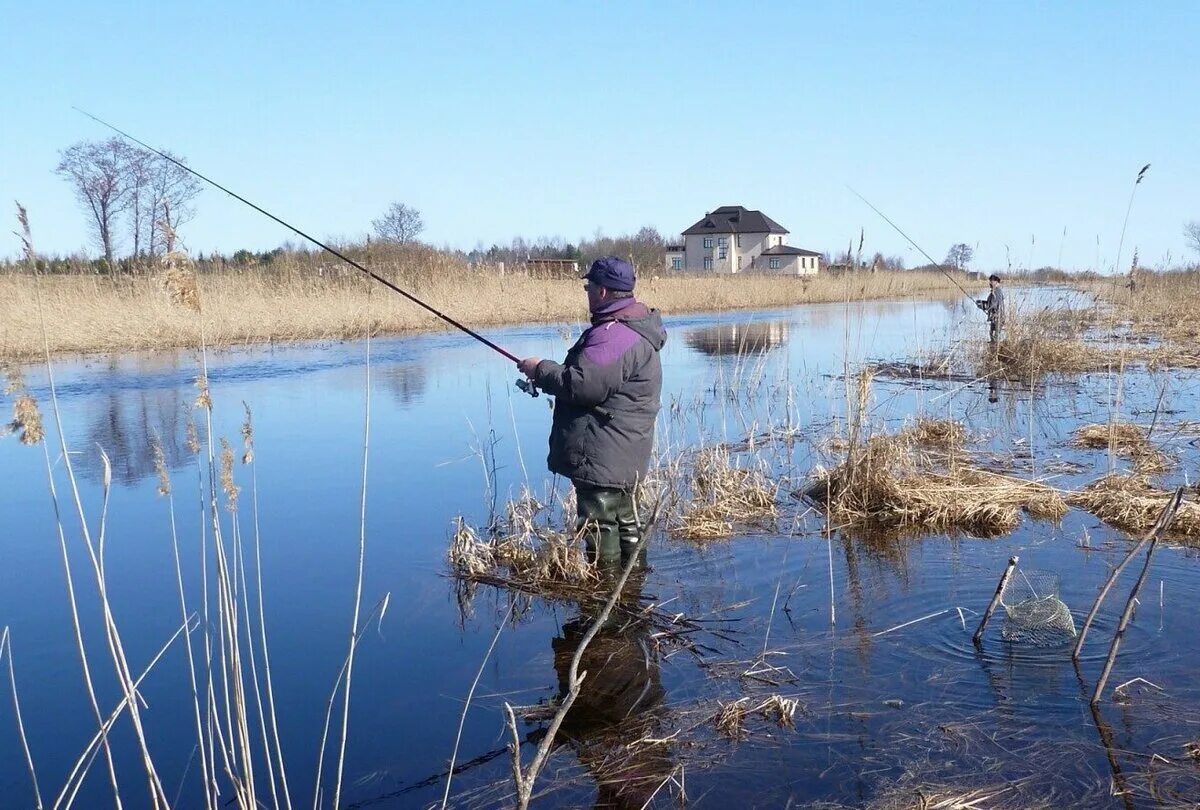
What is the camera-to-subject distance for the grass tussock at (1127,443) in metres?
6.82

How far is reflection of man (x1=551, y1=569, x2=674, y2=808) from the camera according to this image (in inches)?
121

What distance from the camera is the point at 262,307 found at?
18.5m

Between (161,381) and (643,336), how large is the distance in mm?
9923

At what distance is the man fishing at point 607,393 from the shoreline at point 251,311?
806cm

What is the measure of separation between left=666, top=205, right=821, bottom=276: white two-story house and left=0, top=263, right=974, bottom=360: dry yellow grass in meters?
54.1

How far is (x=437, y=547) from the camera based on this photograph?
5.80 m

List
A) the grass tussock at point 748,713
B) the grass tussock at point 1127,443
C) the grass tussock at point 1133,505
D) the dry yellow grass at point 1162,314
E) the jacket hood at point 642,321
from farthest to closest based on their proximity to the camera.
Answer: the dry yellow grass at point 1162,314
the grass tussock at point 1127,443
the grass tussock at point 1133,505
the jacket hood at point 642,321
the grass tussock at point 748,713

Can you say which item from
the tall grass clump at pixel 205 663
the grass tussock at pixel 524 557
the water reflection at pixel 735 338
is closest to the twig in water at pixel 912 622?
the grass tussock at pixel 524 557

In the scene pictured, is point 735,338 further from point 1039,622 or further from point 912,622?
point 1039,622

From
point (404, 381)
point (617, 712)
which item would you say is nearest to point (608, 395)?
point (617, 712)

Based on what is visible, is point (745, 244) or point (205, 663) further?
point (745, 244)

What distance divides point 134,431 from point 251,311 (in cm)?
964

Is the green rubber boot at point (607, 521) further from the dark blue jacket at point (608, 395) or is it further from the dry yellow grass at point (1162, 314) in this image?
the dry yellow grass at point (1162, 314)

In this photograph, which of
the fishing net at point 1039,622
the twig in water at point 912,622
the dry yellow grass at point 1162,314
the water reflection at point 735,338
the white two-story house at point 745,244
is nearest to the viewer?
the fishing net at point 1039,622
